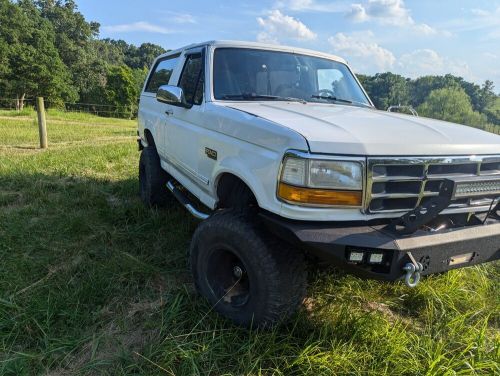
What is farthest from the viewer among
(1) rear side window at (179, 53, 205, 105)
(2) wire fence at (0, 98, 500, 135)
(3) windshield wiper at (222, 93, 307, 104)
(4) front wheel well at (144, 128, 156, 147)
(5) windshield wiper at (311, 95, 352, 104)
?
(2) wire fence at (0, 98, 500, 135)

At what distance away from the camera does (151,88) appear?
5.48 metres

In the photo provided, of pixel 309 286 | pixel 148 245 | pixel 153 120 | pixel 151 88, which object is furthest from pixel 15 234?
pixel 309 286

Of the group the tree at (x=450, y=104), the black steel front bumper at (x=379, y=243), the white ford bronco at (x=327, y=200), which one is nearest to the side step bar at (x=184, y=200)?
the white ford bronco at (x=327, y=200)

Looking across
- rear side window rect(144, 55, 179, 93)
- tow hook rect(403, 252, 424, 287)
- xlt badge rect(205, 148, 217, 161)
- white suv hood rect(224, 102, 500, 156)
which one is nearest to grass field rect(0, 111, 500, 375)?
tow hook rect(403, 252, 424, 287)

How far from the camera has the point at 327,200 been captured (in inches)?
83.0

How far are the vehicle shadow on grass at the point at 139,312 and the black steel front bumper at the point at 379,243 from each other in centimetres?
62

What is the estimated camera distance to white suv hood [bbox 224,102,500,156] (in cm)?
209

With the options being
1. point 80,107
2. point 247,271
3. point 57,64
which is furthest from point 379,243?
point 57,64

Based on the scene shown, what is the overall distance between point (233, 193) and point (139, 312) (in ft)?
3.53

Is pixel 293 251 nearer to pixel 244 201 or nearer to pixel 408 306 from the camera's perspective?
pixel 244 201

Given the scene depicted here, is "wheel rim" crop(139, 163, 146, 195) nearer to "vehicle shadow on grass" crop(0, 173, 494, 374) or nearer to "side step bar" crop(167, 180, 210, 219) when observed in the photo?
"side step bar" crop(167, 180, 210, 219)

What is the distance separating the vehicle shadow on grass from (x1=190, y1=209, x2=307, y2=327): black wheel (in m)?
0.13

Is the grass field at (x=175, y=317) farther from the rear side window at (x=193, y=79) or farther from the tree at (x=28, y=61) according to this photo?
the tree at (x=28, y=61)

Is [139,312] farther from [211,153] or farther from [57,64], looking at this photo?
[57,64]
